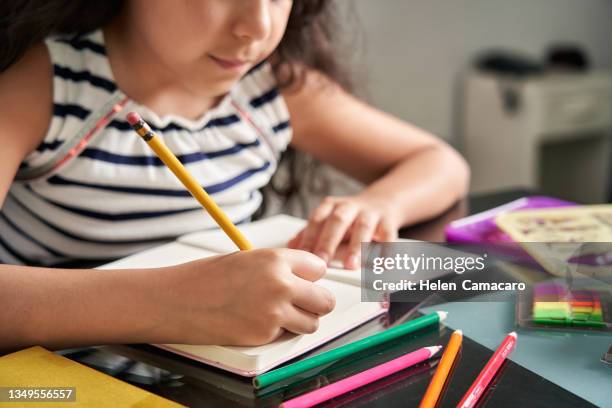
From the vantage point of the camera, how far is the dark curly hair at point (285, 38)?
2.34 feet

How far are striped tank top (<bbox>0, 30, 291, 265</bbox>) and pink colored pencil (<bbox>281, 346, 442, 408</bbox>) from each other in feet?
1.24

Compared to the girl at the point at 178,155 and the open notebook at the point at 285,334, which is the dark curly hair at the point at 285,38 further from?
the open notebook at the point at 285,334

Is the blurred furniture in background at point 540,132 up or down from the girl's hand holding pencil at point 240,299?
up

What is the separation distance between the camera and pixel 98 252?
2.64 ft

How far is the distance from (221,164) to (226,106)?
64mm

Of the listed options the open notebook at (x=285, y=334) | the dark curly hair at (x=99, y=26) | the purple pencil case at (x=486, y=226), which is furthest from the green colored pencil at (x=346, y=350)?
the dark curly hair at (x=99, y=26)

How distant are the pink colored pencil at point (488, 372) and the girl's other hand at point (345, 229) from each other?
155mm

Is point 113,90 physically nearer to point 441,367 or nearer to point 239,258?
point 239,258

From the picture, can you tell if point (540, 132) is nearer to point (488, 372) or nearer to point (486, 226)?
point (486, 226)

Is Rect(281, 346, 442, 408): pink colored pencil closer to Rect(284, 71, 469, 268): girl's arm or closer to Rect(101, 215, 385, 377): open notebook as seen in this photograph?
Rect(101, 215, 385, 377): open notebook

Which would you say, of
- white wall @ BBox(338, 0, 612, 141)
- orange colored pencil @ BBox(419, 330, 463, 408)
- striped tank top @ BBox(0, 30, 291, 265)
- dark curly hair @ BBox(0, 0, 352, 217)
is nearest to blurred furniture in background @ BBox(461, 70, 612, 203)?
white wall @ BBox(338, 0, 612, 141)

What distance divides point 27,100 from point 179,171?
26 centimetres

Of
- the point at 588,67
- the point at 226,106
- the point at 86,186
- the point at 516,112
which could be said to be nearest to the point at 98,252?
the point at 86,186

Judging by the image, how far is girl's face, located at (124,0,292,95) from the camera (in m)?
0.67
